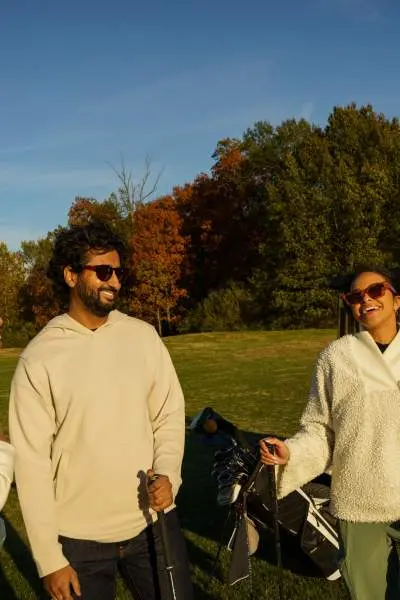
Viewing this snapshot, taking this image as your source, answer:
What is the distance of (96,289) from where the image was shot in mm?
3082

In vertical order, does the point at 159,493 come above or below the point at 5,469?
below

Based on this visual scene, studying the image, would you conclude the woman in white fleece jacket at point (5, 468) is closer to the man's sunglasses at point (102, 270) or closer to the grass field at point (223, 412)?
the man's sunglasses at point (102, 270)

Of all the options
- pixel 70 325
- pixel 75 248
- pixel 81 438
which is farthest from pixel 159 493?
pixel 75 248

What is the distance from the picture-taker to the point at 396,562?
130 inches

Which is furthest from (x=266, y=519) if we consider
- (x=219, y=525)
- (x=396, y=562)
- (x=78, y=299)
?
(x=78, y=299)

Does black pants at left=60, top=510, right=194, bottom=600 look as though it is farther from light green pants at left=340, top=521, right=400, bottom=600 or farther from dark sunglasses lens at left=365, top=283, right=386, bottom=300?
dark sunglasses lens at left=365, top=283, right=386, bottom=300

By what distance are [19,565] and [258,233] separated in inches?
1771

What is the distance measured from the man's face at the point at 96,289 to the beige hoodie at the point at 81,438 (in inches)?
3.8

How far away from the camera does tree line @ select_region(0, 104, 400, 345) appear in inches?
1601

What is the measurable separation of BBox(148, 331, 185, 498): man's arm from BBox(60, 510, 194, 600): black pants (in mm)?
237

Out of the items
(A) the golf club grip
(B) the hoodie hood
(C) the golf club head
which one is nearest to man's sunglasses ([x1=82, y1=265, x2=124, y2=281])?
(B) the hoodie hood

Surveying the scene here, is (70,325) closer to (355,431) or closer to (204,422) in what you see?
(355,431)

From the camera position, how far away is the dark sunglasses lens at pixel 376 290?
3533mm

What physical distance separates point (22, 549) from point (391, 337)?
4466 mm
